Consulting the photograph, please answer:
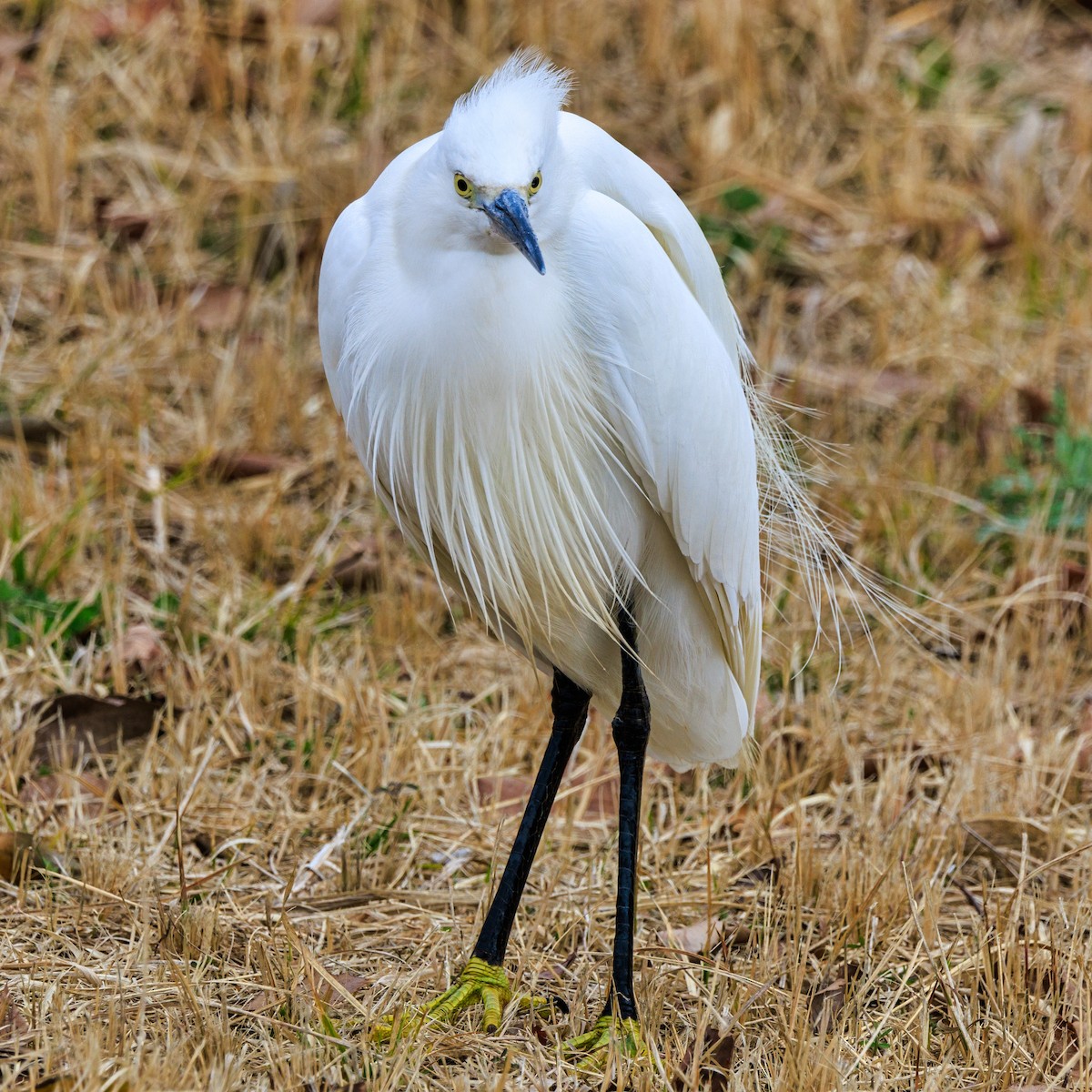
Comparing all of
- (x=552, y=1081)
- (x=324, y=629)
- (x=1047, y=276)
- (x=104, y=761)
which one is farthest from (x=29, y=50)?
(x=552, y=1081)

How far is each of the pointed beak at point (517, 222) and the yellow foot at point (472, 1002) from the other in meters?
1.06

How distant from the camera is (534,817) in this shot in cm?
240

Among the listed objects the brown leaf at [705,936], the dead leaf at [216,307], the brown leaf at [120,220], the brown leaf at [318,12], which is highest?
the brown leaf at [318,12]

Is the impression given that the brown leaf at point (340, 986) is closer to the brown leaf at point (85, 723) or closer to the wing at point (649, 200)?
the brown leaf at point (85, 723)

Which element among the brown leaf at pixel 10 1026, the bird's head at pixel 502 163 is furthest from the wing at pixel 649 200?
the brown leaf at pixel 10 1026

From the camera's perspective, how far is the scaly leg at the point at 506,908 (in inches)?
84.9

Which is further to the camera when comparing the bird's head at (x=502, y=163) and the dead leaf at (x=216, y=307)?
the dead leaf at (x=216, y=307)

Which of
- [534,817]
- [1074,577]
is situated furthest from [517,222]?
[1074,577]

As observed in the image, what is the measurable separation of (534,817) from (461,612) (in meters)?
1.20

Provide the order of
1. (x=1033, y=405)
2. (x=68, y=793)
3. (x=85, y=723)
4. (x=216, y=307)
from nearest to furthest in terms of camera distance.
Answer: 1. (x=68, y=793)
2. (x=85, y=723)
3. (x=1033, y=405)
4. (x=216, y=307)

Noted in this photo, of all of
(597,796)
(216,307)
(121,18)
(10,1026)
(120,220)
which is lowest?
(597,796)

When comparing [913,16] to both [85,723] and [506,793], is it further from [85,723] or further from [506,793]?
[85,723]

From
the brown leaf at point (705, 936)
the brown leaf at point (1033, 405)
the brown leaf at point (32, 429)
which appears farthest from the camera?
the brown leaf at point (1033, 405)

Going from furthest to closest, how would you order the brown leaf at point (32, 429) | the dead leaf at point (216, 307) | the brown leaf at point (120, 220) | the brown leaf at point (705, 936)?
the brown leaf at point (120, 220) < the dead leaf at point (216, 307) < the brown leaf at point (32, 429) < the brown leaf at point (705, 936)
